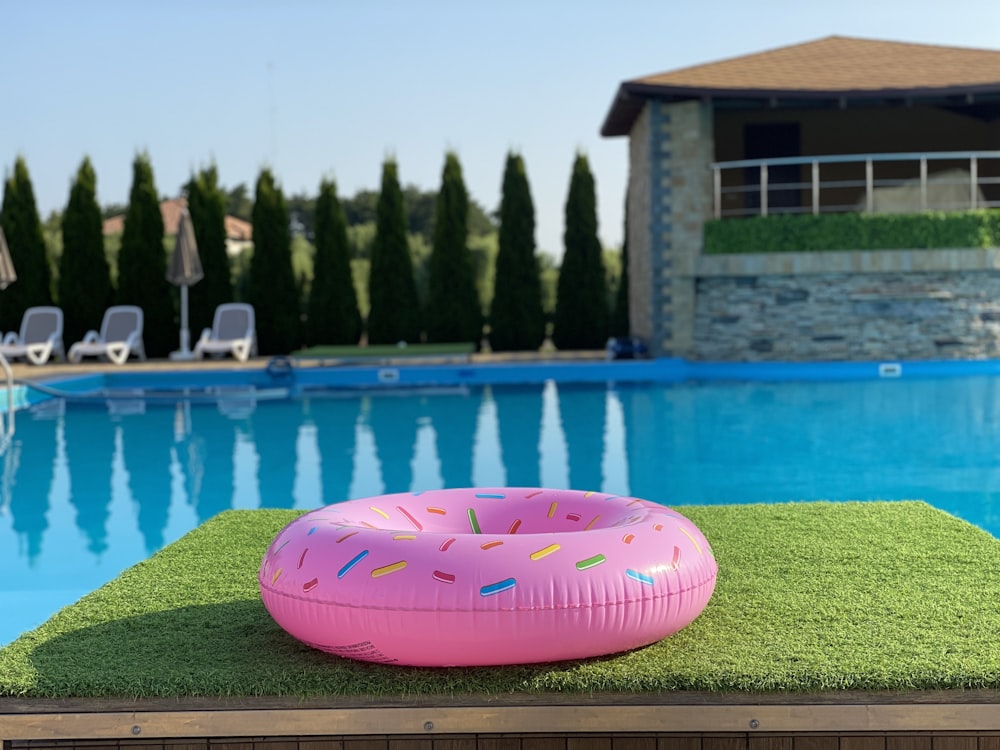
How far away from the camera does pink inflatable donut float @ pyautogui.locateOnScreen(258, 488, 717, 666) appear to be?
362cm

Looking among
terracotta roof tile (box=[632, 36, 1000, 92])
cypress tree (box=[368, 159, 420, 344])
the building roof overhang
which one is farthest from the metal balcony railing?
cypress tree (box=[368, 159, 420, 344])

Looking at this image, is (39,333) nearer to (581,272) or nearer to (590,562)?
(581,272)

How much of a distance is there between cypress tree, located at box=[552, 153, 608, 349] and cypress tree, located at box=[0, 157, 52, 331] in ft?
29.9

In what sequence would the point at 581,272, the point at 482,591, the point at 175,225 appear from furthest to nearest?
1. the point at 175,225
2. the point at 581,272
3. the point at 482,591

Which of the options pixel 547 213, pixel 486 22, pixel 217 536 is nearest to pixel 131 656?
pixel 217 536

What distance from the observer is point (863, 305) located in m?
17.0

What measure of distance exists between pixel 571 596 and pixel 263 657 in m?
1.07

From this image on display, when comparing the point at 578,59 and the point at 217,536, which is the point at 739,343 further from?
the point at 217,536

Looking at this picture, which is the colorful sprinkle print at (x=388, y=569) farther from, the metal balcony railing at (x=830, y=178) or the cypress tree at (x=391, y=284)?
the cypress tree at (x=391, y=284)

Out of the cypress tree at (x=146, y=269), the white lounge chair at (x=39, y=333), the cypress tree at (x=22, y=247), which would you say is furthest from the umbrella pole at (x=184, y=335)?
the cypress tree at (x=22, y=247)

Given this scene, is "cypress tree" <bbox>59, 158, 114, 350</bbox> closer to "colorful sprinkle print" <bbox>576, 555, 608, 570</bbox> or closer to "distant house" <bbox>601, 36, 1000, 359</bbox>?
Result: "distant house" <bbox>601, 36, 1000, 359</bbox>

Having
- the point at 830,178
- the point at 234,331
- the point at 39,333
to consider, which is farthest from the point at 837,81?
the point at 39,333

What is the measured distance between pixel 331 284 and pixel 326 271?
246 millimetres

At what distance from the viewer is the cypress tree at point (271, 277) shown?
21188mm
